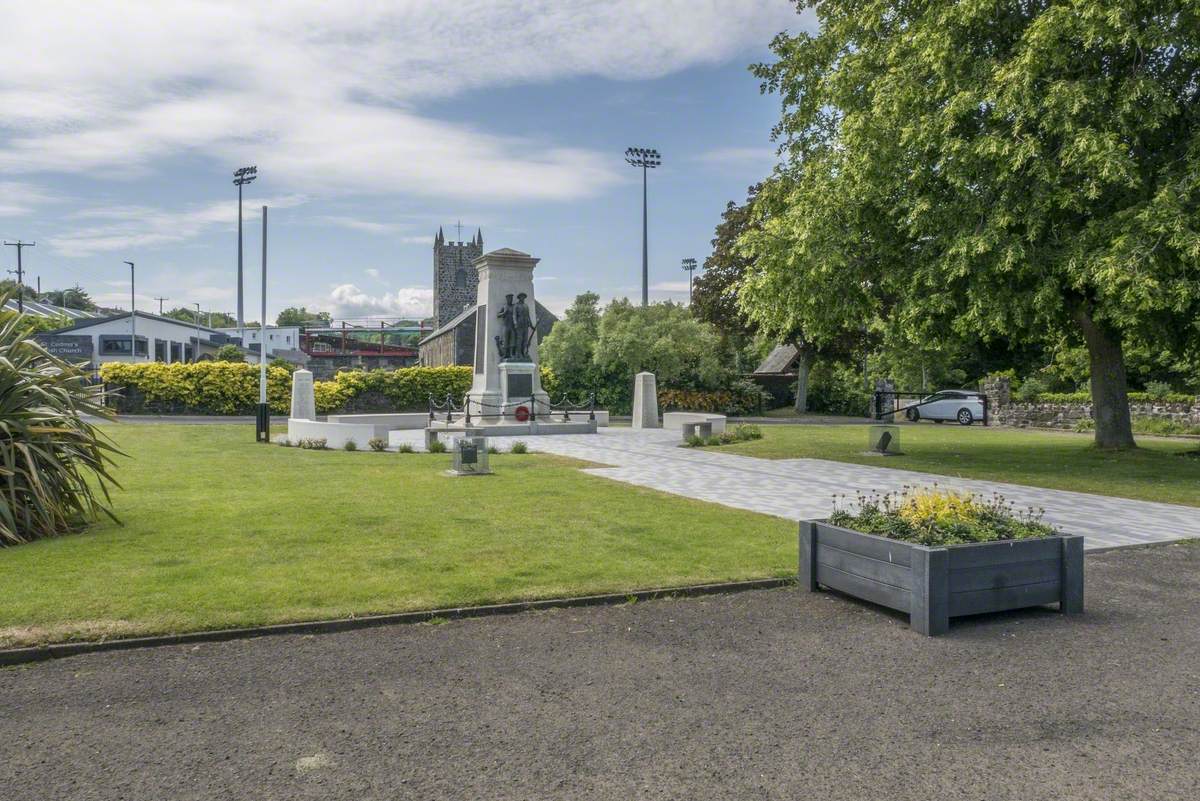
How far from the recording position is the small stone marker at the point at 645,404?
31.5 metres

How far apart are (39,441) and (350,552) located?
351 centimetres

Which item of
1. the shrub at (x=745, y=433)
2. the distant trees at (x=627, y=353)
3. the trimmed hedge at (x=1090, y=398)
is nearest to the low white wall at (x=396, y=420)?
the distant trees at (x=627, y=353)

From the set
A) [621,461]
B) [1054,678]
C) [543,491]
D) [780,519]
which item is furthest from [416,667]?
[621,461]

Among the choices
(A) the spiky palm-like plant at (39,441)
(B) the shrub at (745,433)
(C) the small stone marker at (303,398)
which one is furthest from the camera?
(C) the small stone marker at (303,398)

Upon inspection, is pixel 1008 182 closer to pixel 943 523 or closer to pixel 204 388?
pixel 943 523

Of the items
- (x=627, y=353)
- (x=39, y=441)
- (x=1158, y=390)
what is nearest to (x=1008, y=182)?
(x=39, y=441)

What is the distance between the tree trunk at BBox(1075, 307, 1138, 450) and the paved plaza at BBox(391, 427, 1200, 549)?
224 inches

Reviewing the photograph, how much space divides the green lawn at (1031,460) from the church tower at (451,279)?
3169 inches

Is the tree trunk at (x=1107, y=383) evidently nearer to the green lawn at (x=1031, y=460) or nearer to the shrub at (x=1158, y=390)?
the green lawn at (x=1031, y=460)

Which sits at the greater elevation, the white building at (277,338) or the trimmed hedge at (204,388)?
the white building at (277,338)

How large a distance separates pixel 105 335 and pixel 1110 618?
73.0 m

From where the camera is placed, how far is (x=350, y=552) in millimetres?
8117

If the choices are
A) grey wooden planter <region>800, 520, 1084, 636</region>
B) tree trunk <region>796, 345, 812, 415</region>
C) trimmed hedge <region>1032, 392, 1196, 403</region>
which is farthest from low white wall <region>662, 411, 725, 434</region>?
grey wooden planter <region>800, 520, 1084, 636</region>

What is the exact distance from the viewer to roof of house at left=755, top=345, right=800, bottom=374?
2234 inches
